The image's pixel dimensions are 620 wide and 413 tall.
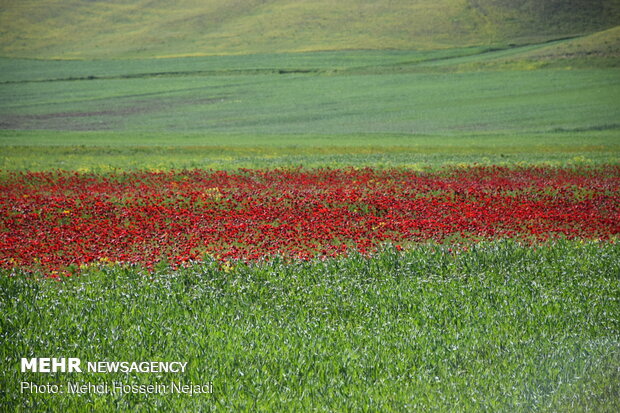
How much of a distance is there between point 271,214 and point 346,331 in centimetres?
863

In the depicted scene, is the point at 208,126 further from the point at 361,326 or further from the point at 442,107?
the point at 361,326

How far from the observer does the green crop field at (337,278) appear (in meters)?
6.95

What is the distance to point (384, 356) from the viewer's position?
766 cm

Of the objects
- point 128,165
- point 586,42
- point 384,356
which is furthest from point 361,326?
point 586,42

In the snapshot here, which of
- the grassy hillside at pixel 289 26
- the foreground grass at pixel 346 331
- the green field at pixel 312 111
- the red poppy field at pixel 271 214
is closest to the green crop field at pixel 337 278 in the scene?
the foreground grass at pixel 346 331

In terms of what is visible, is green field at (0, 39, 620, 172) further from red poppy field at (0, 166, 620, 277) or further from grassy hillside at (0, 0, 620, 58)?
grassy hillside at (0, 0, 620, 58)

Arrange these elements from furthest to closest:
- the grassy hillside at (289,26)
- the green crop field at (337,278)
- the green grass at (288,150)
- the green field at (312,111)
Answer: the grassy hillside at (289,26) → the green field at (312,111) → the green grass at (288,150) → the green crop field at (337,278)

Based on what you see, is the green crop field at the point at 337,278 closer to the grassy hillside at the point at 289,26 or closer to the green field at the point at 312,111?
the green field at the point at 312,111

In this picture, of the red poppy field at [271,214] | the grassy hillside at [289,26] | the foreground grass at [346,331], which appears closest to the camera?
the foreground grass at [346,331]

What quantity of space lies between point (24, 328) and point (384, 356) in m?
4.71

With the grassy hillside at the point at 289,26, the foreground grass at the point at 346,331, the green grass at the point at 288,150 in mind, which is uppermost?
the grassy hillside at the point at 289,26

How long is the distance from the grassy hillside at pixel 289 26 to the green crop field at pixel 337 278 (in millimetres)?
46478

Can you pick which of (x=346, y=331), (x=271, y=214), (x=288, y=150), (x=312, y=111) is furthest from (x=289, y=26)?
(x=346, y=331)

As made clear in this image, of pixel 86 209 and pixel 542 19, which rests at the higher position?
pixel 542 19
